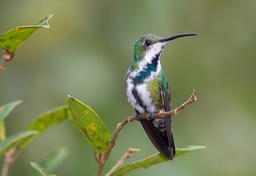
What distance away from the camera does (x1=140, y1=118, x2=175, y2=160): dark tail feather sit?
2.43m

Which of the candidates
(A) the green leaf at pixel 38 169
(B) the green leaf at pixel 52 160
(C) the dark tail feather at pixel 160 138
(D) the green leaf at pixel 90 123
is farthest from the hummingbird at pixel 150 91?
(A) the green leaf at pixel 38 169

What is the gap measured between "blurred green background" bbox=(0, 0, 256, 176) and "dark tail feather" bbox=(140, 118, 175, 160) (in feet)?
1.98

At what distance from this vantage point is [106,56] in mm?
3748

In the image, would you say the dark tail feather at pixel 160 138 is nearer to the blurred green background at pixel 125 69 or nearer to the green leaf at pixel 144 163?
the green leaf at pixel 144 163

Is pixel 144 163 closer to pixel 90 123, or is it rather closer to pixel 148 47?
pixel 90 123

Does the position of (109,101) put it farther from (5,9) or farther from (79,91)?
(5,9)

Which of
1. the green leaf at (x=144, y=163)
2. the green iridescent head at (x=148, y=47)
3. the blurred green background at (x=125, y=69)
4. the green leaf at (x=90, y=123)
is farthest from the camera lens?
the blurred green background at (x=125, y=69)

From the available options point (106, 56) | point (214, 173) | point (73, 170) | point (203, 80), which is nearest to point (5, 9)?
point (106, 56)

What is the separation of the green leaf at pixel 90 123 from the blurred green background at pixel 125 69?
1.41 m

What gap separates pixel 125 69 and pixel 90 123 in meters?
2.10

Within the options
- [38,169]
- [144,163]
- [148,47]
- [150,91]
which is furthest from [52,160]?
[148,47]

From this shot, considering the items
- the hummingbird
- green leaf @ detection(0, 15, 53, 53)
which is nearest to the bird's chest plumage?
the hummingbird

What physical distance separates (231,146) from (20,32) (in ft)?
8.10

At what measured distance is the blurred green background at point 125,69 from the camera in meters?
3.54
